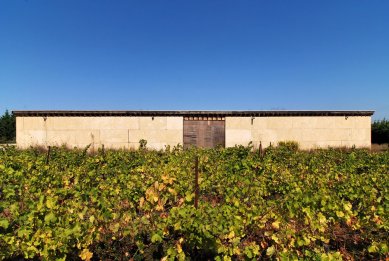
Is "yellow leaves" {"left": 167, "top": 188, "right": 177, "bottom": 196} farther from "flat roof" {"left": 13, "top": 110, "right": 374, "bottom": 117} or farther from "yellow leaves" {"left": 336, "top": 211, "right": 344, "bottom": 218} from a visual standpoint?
"flat roof" {"left": 13, "top": 110, "right": 374, "bottom": 117}

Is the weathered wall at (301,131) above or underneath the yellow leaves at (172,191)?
above

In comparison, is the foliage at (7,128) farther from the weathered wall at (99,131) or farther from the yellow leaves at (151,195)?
the yellow leaves at (151,195)

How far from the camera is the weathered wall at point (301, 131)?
1870cm

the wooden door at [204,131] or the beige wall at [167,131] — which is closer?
the beige wall at [167,131]

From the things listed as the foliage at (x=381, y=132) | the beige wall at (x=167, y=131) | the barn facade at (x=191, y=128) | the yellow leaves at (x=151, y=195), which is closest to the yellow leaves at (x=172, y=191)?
the yellow leaves at (x=151, y=195)

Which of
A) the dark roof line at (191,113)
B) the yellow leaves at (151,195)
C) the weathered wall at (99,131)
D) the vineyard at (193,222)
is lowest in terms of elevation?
the vineyard at (193,222)

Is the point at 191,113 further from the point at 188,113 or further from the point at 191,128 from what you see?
the point at 191,128

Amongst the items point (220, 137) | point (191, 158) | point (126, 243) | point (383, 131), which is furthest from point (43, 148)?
point (383, 131)

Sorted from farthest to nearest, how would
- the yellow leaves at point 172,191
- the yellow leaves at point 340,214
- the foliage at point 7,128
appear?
the foliage at point 7,128 < the yellow leaves at point 172,191 < the yellow leaves at point 340,214

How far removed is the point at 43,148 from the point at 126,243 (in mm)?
15837

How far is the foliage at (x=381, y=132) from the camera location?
27453mm

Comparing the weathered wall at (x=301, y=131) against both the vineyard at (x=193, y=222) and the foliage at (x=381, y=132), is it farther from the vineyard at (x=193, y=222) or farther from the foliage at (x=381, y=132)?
the vineyard at (x=193, y=222)

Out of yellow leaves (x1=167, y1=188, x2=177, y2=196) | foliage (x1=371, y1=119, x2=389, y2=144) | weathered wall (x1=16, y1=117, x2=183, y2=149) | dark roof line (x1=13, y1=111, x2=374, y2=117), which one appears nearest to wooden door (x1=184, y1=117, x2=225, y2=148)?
dark roof line (x1=13, y1=111, x2=374, y2=117)

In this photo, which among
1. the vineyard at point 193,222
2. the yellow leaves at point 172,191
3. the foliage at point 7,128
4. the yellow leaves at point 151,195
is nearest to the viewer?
the vineyard at point 193,222
